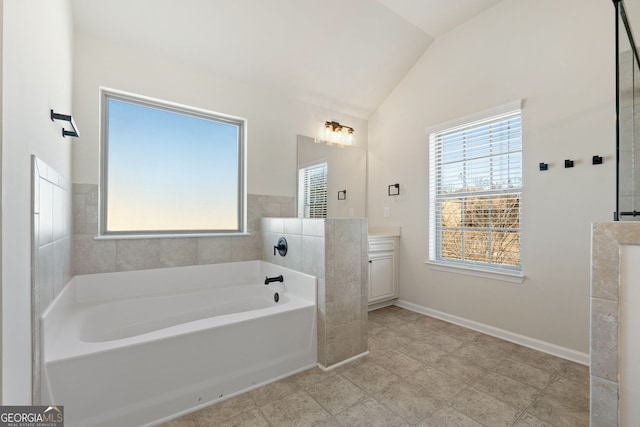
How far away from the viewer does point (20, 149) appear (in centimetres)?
97

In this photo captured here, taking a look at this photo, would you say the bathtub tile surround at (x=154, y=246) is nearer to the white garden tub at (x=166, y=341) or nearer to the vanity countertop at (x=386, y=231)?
the white garden tub at (x=166, y=341)

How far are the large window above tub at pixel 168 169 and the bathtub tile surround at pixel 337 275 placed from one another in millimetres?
1003

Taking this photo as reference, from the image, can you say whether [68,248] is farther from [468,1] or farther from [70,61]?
[468,1]

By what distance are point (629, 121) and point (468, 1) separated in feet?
6.23

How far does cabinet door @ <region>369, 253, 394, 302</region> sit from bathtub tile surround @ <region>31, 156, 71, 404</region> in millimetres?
2584

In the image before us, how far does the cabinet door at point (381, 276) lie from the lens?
3131 millimetres

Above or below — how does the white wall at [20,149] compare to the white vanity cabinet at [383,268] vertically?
above

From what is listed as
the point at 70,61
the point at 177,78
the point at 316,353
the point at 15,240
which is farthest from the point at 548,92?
the point at 70,61

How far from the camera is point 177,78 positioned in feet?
8.05

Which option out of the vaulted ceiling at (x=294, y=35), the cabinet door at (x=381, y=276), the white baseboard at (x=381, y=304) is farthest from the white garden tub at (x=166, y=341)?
the vaulted ceiling at (x=294, y=35)

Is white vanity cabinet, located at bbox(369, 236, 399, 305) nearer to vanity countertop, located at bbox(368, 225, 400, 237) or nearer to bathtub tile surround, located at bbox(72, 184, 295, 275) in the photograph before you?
vanity countertop, located at bbox(368, 225, 400, 237)

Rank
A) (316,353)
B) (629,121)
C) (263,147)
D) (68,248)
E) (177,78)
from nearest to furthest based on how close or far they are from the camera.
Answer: (629,121) < (68,248) < (316,353) < (177,78) < (263,147)

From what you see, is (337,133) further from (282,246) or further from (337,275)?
(337,275)

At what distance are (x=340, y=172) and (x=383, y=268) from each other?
1.29 meters
